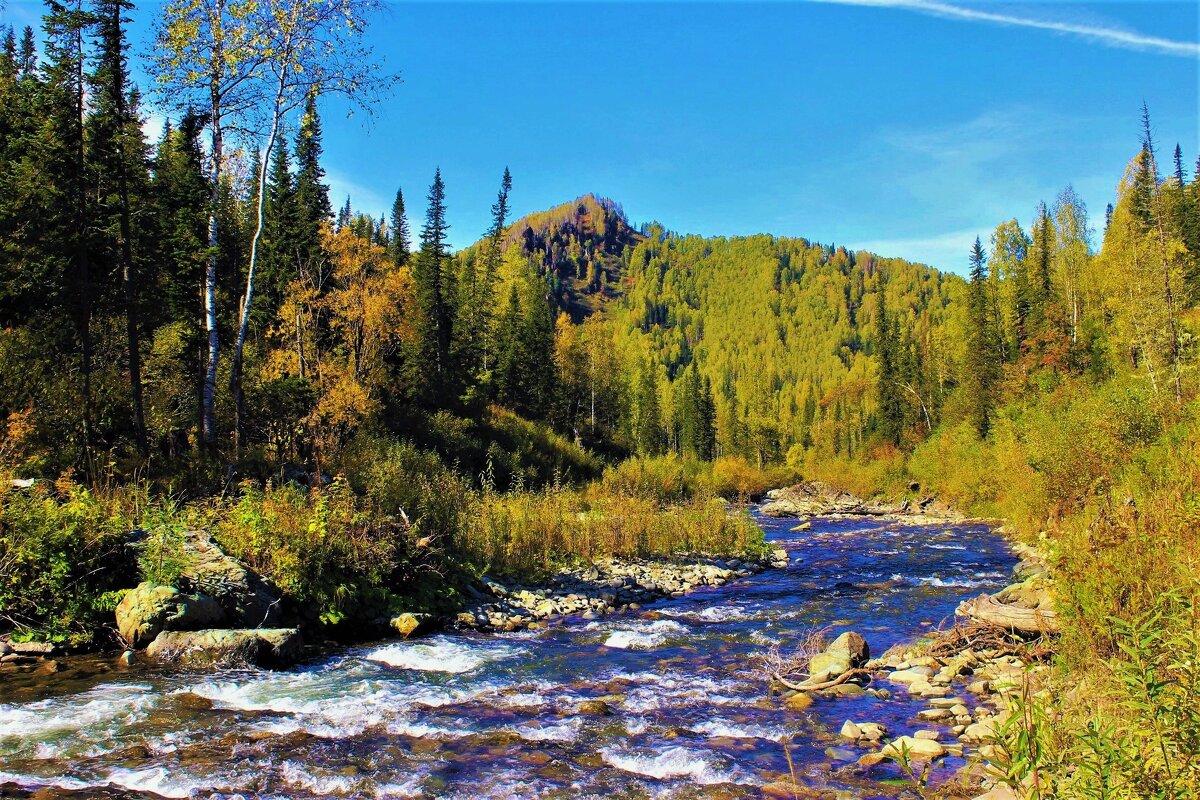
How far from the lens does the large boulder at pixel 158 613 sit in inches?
379

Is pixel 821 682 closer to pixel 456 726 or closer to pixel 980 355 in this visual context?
pixel 456 726

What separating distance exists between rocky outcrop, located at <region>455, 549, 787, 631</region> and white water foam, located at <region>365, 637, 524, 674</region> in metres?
1.45

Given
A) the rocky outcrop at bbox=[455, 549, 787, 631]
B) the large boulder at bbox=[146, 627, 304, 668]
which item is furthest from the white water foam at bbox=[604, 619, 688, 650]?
the large boulder at bbox=[146, 627, 304, 668]

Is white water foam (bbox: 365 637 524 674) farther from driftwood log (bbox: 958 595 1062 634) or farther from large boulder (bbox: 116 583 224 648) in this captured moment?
driftwood log (bbox: 958 595 1062 634)

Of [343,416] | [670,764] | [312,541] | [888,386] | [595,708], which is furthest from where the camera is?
[888,386]

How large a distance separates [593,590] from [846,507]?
136 feet

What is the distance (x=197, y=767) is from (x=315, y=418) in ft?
58.5

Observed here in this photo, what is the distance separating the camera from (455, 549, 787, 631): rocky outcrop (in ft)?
45.1

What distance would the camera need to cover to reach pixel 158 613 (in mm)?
9727

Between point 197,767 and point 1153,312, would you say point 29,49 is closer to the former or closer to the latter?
point 197,767

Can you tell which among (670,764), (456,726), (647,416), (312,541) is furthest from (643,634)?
(647,416)

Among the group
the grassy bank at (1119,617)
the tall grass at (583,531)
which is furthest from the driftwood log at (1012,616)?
the tall grass at (583,531)

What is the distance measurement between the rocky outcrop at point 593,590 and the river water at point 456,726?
3.86 feet

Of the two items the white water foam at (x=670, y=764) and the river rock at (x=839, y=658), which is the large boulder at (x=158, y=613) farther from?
the river rock at (x=839, y=658)
